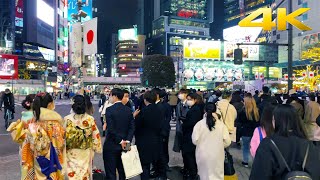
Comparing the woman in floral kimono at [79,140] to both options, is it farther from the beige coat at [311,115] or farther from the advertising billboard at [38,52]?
the advertising billboard at [38,52]

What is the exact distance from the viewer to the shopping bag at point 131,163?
584 centimetres

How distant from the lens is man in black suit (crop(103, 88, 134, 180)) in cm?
593

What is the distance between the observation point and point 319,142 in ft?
26.7

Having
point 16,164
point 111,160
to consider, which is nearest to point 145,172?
point 111,160

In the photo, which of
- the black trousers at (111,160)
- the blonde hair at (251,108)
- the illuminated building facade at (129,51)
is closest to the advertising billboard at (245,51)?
the blonde hair at (251,108)

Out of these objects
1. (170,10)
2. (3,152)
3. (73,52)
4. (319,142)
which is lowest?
(3,152)

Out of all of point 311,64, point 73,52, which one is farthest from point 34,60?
A: point 73,52

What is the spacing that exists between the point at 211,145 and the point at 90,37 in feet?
17.4

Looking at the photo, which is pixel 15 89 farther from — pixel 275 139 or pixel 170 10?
pixel 170 10

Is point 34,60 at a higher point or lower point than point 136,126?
higher

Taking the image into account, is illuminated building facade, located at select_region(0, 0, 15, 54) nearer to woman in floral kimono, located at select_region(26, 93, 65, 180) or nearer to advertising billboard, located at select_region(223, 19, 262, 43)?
advertising billboard, located at select_region(223, 19, 262, 43)

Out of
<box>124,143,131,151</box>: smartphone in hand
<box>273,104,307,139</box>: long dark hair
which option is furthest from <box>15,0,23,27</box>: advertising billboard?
<box>273,104,307,139</box>: long dark hair

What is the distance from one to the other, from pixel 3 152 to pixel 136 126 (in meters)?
5.74

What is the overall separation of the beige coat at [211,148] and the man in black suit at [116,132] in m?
1.18
